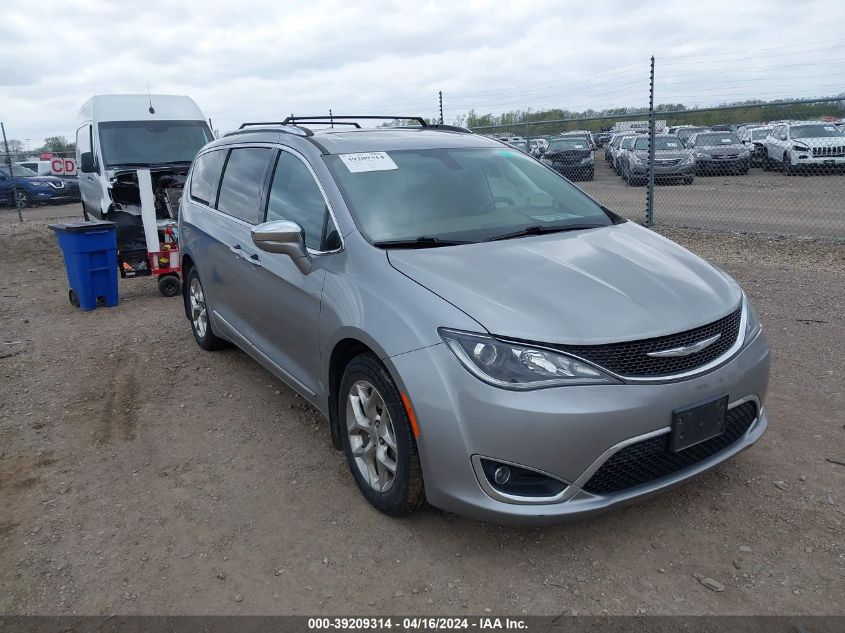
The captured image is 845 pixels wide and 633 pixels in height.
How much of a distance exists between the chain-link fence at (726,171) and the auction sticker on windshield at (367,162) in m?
8.19

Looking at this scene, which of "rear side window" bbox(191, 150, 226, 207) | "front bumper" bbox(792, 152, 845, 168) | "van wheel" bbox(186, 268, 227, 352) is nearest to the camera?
"rear side window" bbox(191, 150, 226, 207)

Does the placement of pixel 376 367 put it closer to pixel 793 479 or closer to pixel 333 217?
pixel 333 217

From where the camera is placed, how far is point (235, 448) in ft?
13.1

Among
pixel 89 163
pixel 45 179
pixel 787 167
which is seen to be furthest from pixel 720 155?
pixel 45 179

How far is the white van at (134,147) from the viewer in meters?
9.20

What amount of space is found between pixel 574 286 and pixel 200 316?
389 centimetres

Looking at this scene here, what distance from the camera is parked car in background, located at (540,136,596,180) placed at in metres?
18.9

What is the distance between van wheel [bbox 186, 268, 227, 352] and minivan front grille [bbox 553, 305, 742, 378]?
3691 mm

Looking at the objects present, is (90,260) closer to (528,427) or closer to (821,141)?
(528,427)

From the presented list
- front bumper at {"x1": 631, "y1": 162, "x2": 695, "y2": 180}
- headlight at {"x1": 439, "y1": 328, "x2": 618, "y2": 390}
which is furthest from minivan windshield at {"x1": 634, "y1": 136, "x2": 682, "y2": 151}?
headlight at {"x1": 439, "y1": 328, "x2": 618, "y2": 390}

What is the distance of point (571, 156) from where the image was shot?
19094 millimetres

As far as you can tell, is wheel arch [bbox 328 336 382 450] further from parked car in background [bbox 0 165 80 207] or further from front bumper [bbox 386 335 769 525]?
parked car in background [bbox 0 165 80 207]

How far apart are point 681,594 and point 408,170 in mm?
2451

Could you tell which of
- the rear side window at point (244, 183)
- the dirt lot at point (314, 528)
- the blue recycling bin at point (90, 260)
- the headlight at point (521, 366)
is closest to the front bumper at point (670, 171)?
the dirt lot at point (314, 528)
